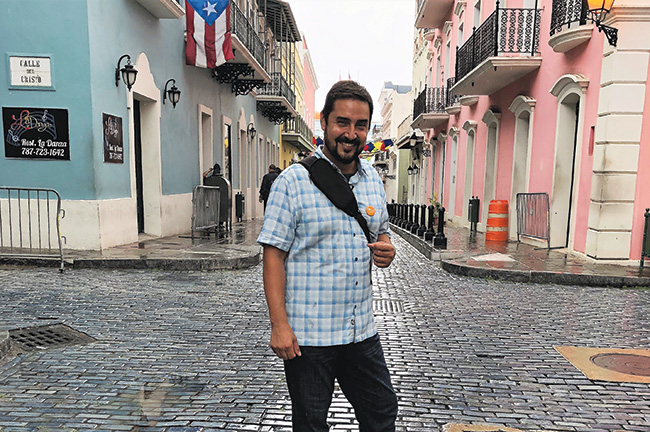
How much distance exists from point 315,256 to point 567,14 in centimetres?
979

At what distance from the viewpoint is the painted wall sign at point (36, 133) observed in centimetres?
843

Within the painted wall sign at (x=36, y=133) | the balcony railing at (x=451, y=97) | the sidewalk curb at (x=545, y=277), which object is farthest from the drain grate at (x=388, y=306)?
the balcony railing at (x=451, y=97)

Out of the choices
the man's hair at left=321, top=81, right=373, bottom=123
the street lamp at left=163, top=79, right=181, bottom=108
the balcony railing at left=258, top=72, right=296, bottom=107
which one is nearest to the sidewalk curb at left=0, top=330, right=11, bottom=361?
the man's hair at left=321, top=81, right=373, bottom=123

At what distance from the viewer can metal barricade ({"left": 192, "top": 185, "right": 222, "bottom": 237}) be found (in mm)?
11313

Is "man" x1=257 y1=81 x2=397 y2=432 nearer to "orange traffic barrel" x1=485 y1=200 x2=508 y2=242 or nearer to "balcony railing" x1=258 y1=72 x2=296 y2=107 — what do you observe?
"orange traffic barrel" x1=485 y1=200 x2=508 y2=242

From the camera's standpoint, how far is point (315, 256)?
6.40 ft

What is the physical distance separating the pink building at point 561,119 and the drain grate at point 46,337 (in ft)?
27.1

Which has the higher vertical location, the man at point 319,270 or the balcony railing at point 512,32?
the balcony railing at point 512,32

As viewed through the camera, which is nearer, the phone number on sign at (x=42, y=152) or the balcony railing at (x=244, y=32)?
the phone number on sign at (x=42, y=152)

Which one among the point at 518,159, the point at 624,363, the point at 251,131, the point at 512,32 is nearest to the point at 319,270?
the point at 624,363

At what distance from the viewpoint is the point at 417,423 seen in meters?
2.91

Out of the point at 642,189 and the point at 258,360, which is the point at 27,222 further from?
the point at 642,189

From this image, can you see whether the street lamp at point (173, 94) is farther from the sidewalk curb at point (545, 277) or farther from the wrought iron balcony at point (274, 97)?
the wrought iron balcony at point (274, 97)

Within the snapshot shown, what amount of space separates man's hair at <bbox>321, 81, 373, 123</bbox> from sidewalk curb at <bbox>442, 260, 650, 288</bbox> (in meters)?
6.40
